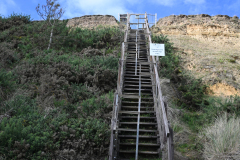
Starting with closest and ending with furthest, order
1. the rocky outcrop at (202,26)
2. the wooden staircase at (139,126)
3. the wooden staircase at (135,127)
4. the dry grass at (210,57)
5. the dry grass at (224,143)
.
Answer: the dry grass at (224,143), the wooden staircase at (139,126), the wooden staircase at (135,127), the dry grass at (210,57), the rocky outcrop at (202,26)

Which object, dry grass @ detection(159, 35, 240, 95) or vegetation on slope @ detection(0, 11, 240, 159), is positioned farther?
dry grass @ detection(159, 35, 240, 95)

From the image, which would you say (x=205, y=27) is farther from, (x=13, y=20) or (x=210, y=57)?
(x=13, y=20)

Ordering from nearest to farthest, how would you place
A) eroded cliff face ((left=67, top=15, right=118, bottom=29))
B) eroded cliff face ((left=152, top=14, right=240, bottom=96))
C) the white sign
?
1. the white sign
2. eroded cliff face ((left=152, top=14, right=240, bottom=96))
3. eroded cliff face ((left=67, top=15, right=118, bottom=29))

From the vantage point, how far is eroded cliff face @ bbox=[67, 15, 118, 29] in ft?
75.8

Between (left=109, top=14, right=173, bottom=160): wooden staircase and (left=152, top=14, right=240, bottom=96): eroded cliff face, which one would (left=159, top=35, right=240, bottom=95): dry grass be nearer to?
(left=152, top=14, right=240, bottom=96): eroded cliff face

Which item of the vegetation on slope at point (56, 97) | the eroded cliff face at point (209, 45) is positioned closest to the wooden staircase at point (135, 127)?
the vegetation on slope at point (56, 97)

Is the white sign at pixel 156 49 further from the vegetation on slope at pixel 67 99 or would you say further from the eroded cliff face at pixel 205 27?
the eroded cliff face at pixel 205 27

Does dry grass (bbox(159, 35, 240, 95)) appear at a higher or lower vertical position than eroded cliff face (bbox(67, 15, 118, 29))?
lower

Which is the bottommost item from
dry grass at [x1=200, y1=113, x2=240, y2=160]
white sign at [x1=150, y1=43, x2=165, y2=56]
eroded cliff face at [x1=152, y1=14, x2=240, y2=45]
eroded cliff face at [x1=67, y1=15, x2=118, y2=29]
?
dry grass at [x1=200, y1=113, x2=240, y2=160]

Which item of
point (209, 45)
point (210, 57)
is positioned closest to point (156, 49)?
point (210, 57)

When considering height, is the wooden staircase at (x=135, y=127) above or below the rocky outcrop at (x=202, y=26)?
below

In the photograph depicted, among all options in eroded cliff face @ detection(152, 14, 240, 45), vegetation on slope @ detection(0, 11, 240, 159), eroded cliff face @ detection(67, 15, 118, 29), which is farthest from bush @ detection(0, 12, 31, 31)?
eroded cliff face @ detection(152, 14, 240, 45)

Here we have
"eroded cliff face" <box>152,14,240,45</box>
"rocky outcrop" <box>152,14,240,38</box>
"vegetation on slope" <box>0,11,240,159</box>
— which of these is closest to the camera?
"vegetation on slope" <box>0,11,240,159</box>

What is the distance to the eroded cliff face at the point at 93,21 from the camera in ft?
75.8
